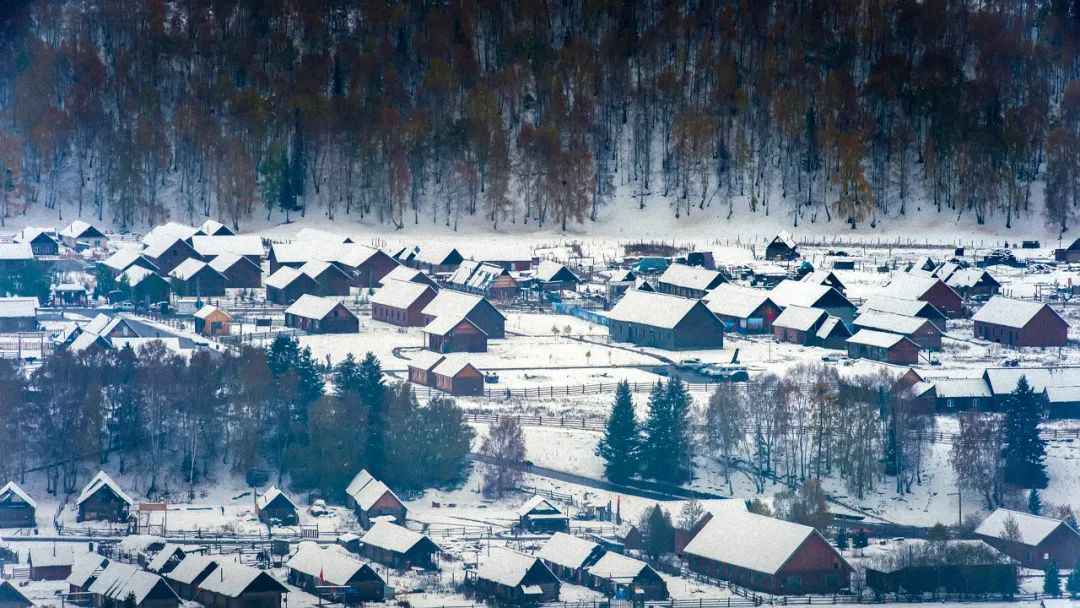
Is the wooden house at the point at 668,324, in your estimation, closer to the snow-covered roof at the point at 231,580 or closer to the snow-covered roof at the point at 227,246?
the snow-covered roof at the point at 227,246

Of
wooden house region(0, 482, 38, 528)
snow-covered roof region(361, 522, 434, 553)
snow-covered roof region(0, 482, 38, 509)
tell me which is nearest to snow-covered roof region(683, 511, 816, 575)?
snow-covered roof region(361, 522, 434, 553)

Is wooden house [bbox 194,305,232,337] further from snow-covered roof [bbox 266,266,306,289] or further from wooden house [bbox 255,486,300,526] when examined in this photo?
wooden house [bbox 255,486,300,526]

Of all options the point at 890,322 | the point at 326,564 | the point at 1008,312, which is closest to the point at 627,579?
the point at 326,564

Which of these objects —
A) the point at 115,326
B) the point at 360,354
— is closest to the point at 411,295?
the point at 360,354

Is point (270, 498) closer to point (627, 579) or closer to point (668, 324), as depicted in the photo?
point (627, 579)

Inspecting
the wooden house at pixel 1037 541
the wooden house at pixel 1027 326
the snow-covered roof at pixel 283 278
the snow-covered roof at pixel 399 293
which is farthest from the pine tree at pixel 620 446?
the snow-covered roof at pixel 283 278

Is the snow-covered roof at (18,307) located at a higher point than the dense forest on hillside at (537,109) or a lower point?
lower

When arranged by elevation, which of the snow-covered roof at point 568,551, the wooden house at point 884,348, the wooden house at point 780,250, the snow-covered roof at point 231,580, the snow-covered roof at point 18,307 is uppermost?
the wooden house at point 780,250

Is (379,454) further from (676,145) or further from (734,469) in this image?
(676,145)
